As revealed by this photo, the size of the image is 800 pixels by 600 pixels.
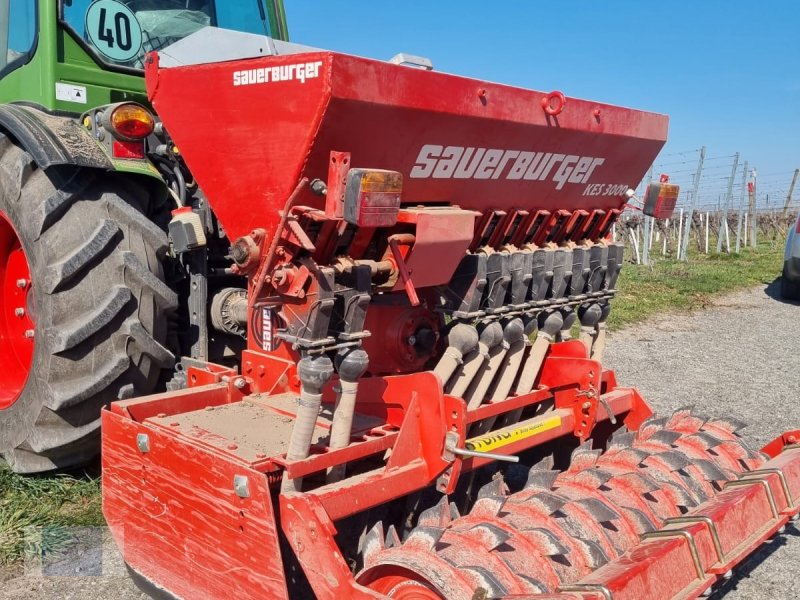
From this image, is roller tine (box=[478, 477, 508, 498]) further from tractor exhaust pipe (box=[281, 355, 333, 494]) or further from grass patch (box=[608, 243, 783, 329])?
grass patch (box=[608, 243, 783, 329])

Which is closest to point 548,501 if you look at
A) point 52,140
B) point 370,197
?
point 370,197

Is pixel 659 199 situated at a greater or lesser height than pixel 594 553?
greater

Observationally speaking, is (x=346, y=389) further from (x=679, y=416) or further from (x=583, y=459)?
(x=679, y=416)

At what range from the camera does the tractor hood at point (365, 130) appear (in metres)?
2.36

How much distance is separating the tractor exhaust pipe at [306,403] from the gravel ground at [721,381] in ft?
3.28

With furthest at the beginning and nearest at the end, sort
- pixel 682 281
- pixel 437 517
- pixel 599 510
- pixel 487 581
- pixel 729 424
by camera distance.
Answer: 1. pixel 682 281
2. pixel 729 424
3. pixel 599 510
4. pixel 437 517
5. pixel 487 581

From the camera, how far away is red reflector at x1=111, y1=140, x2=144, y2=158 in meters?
3.36

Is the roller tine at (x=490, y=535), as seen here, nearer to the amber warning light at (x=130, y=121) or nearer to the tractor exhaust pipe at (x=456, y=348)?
the tractor exhaust pipe at (x=456, y=348)

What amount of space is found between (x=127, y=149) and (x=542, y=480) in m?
2.26

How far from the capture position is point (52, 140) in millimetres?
3213

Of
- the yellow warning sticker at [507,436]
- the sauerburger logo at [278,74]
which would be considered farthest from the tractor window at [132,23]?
the yellow warning sticker at [507,436]

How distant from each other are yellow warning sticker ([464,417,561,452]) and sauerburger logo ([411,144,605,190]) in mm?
1001

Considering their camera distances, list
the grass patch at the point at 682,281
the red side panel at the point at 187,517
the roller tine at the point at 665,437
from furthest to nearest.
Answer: the grass patch at the point at 682,281 < the roller tine at the point at 665,437 < the red side panel at the point at 187,517

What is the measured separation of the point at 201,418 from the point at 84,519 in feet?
3.01
